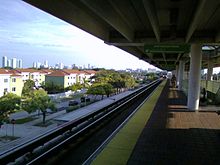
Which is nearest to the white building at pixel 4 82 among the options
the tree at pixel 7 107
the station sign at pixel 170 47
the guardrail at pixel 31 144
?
the tree at pixel 7 107

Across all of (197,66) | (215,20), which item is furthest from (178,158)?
(197,66)

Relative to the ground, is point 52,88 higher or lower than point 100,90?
lower

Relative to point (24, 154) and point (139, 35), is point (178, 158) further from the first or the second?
point (139, 35)

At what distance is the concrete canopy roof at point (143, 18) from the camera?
9.59 meters

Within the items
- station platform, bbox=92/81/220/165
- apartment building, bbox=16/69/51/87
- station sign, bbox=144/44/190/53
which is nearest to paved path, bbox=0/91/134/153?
station platform, bbox=92/81/220/165

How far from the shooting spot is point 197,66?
1708 cm

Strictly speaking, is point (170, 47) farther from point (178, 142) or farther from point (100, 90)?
point (100, 90)

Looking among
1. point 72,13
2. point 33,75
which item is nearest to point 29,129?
point 72,13

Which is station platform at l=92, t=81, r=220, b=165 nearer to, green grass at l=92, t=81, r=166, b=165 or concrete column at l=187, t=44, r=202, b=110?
green grass at l=92, t=81, r=166, b=165

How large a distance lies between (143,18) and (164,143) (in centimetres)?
716

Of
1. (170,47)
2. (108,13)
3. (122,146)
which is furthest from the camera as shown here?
(170,47)

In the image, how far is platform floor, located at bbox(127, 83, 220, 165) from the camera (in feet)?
24.0

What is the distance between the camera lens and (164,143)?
29.0ft

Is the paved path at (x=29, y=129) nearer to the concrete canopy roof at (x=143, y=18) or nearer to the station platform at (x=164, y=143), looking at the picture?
the station platform at (x=164, y=143)
